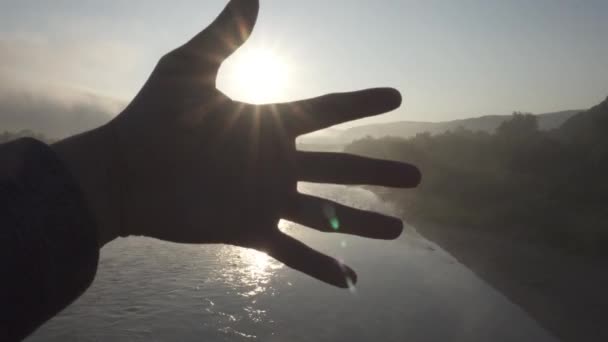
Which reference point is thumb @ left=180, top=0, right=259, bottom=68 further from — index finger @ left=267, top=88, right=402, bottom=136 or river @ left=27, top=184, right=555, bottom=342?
river @ left=27, top=184, right=555, bottom=342

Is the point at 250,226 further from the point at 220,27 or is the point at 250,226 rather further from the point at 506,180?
the point at 506,180

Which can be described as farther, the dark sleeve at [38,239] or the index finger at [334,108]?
the index finger at [334,108]

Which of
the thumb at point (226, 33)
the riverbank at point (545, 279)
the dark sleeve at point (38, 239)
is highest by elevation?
the thumb at point (226, 33)

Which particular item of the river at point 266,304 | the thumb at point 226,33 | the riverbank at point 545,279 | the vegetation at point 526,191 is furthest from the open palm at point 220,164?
the vegetation at point 526,191

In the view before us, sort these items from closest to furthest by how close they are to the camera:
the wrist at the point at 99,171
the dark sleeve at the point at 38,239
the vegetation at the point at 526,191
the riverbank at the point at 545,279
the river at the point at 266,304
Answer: the dark sleeve at the point at 38,239
the wrist at the point at 99,171
the river at the point at 266,304
the riverbank at the point at 545,279
the vegetation at the point at 526,191

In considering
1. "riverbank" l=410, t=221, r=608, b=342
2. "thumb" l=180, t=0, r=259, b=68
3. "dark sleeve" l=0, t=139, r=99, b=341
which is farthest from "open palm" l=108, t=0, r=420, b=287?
"riverbank" l=410, t=221, r=608, b=342

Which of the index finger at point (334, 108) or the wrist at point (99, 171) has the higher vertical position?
the index finger at point (334, 108)

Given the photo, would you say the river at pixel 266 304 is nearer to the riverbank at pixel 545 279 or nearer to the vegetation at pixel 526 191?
the riverbank at pixel 545 279
